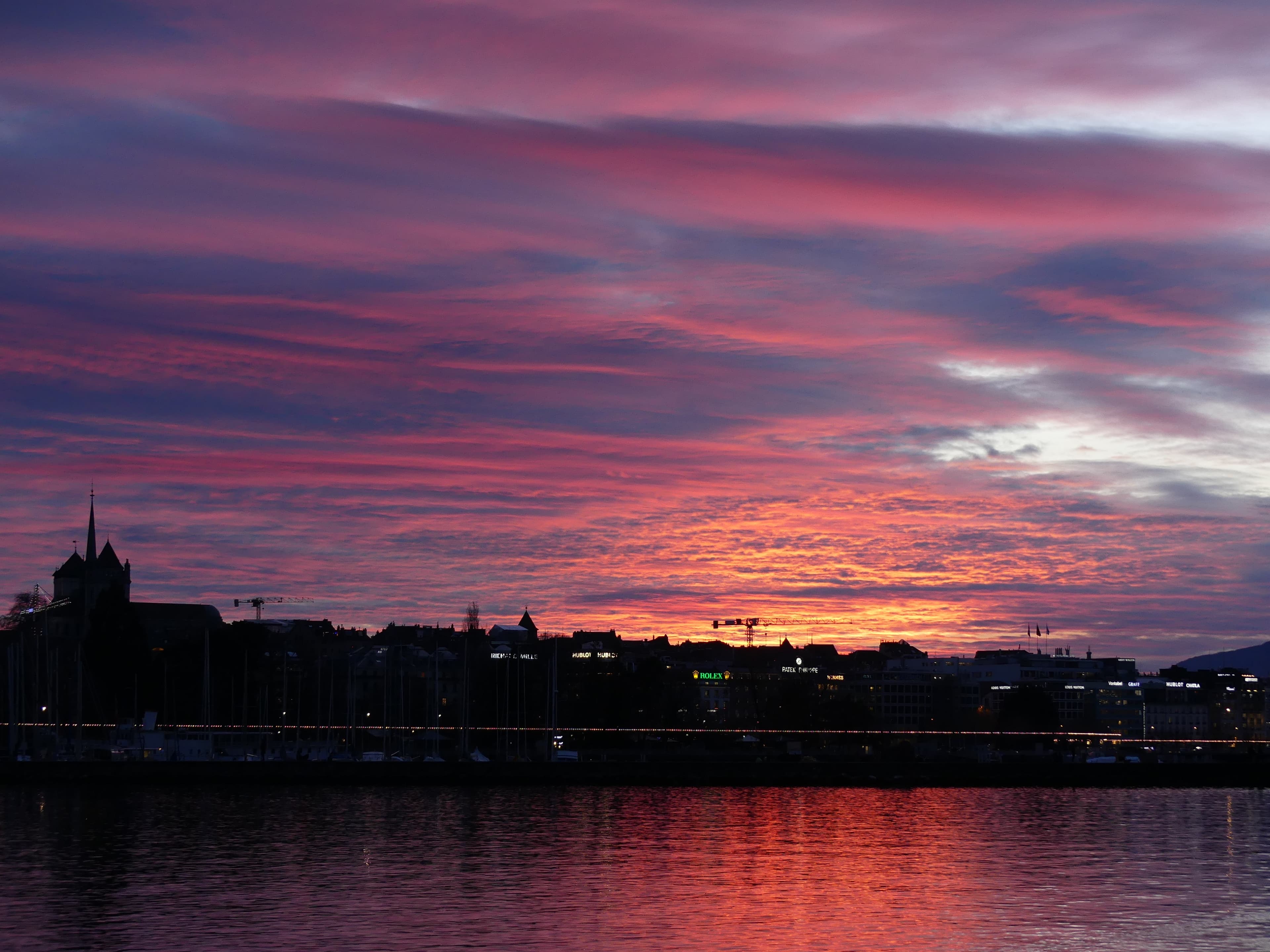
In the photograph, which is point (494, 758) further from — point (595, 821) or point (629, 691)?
point (595, 821)

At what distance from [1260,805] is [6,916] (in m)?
104

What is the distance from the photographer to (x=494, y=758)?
15138cm

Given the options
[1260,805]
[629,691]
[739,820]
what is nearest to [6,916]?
[739,820]

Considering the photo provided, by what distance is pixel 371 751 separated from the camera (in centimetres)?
15538

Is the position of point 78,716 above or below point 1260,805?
above

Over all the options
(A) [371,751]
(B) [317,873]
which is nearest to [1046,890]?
(B) [317,873]

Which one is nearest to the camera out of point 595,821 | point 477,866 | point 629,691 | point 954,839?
point 477,866

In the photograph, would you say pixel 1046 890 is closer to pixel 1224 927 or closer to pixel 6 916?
pixel 1224 927

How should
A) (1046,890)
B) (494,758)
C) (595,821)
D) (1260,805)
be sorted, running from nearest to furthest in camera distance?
(1046,890)
(595,821)
(1260,805)
(494,758)

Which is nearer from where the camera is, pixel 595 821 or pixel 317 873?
pixel 317 873

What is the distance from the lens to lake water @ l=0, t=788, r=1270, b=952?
4450cm

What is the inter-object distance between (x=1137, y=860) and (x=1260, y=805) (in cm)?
6181

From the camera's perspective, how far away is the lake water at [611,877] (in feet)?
146

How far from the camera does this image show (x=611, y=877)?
2339 inches
